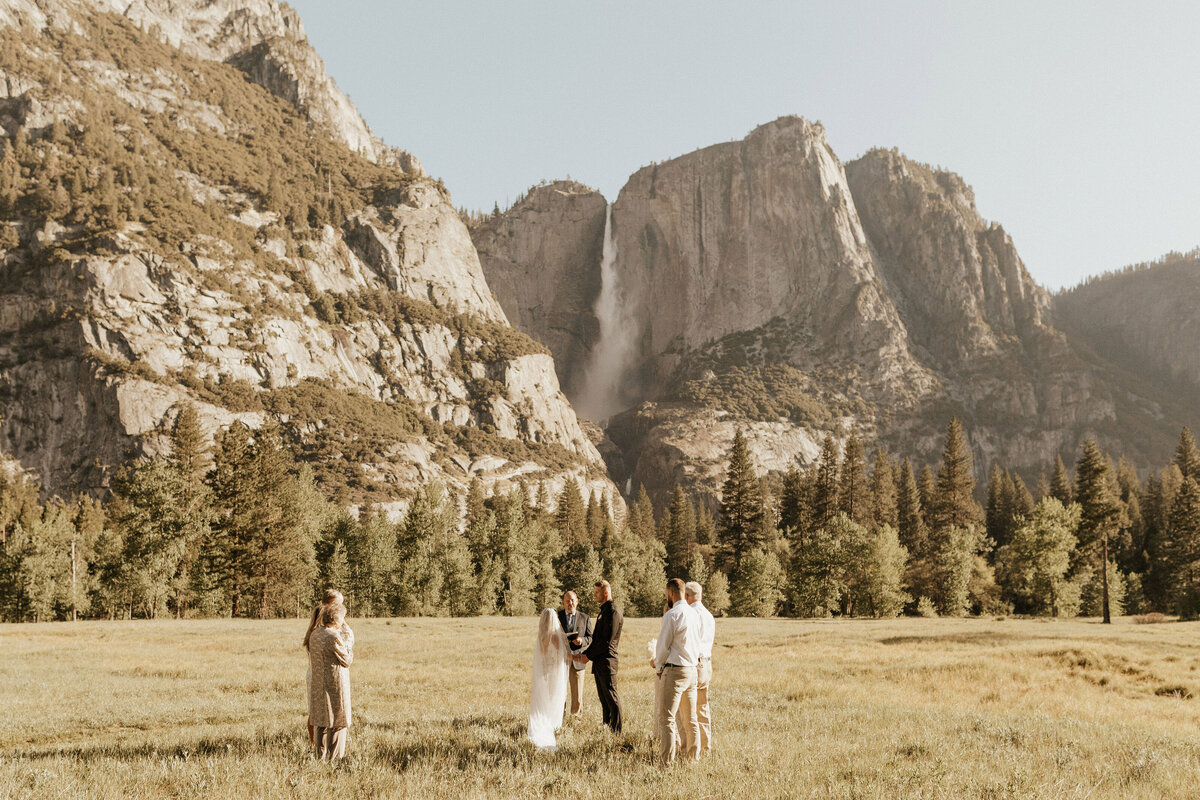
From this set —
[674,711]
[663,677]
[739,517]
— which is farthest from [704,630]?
[739,517]

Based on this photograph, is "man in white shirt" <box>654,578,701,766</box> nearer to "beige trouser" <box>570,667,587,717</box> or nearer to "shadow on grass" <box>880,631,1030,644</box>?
"beige trouser" <box>570,667,587,717</box>

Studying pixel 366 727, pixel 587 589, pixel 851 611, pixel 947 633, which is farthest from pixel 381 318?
pixel 366 727

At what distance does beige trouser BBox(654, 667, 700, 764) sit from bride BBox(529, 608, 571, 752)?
202 centimetres

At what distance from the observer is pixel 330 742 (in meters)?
11.1

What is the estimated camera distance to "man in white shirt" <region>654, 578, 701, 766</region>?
10758 millimetres

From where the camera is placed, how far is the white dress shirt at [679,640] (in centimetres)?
1079

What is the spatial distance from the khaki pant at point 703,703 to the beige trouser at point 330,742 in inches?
206

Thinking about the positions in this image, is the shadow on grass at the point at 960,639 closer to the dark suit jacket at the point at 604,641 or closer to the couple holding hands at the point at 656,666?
the couple holding hands at the point at 656,666

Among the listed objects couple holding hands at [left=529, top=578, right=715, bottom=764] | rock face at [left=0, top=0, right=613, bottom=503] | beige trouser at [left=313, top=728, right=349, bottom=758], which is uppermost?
rock face at [left=0, top=0, right=613, bottom=503]

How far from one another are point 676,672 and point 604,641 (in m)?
2.80

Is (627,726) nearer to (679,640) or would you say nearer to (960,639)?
(679,640)

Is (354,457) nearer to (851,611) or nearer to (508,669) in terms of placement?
(851,611)

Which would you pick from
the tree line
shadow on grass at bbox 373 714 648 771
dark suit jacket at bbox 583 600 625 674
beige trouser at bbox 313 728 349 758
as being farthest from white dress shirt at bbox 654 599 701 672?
the tree line

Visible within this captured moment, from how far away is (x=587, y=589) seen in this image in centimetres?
8819
